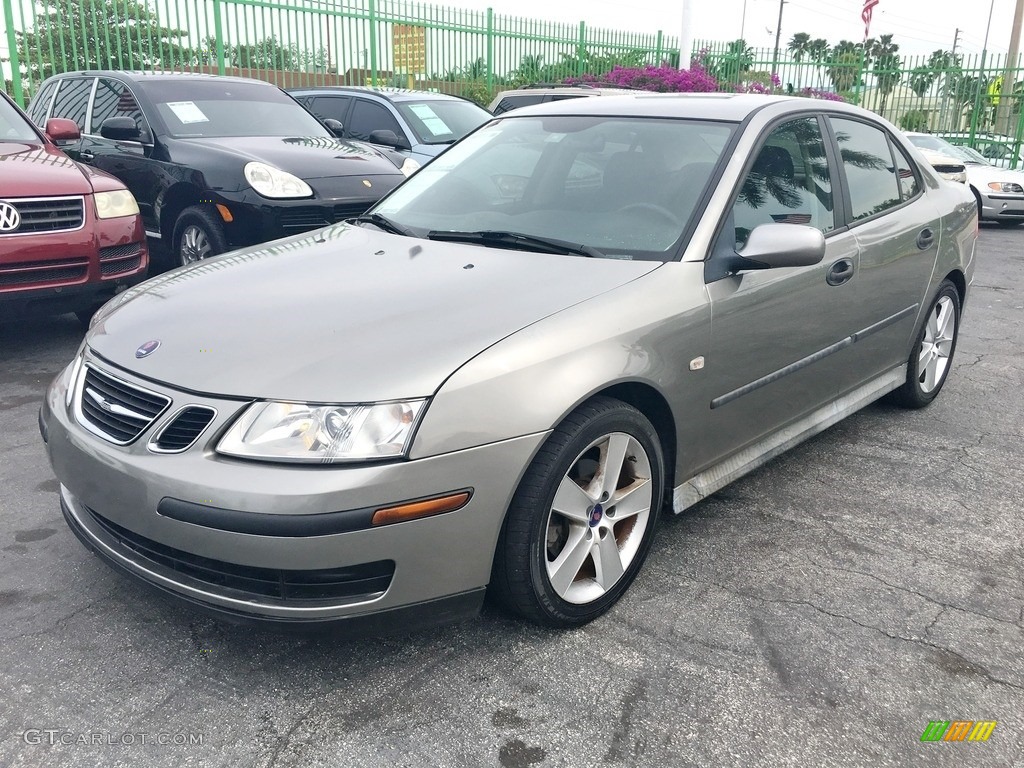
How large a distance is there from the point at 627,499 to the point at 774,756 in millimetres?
867

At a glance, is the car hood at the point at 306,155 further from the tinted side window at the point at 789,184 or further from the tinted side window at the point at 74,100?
the tinted side window at the point at 789,184

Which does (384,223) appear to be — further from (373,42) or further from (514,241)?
(373,42)

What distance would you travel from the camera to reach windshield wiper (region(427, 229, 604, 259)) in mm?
3076

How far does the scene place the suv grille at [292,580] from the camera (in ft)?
7.47

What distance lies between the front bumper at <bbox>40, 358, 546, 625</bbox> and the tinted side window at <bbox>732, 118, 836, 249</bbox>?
1.42 metres

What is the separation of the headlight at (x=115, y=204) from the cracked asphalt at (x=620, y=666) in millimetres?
2341

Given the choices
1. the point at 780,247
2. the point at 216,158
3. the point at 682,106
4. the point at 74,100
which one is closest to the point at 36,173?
the point at 216,158

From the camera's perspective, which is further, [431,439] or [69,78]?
[69,78]

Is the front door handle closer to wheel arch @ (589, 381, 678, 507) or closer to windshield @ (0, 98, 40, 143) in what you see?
wheel arch @ (589, 381, 678, 507)

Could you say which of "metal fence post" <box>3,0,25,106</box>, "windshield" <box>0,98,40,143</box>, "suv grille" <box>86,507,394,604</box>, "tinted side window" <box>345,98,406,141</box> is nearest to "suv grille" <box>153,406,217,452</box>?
"suv grille" <box>86,507,394,604</box>

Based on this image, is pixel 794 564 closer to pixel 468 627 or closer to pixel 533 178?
pixel 468 627

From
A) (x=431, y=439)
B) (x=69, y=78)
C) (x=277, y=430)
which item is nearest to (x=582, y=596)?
(x=431, y=439)

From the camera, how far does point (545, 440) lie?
8.12 ft

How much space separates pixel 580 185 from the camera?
3.39 metres
